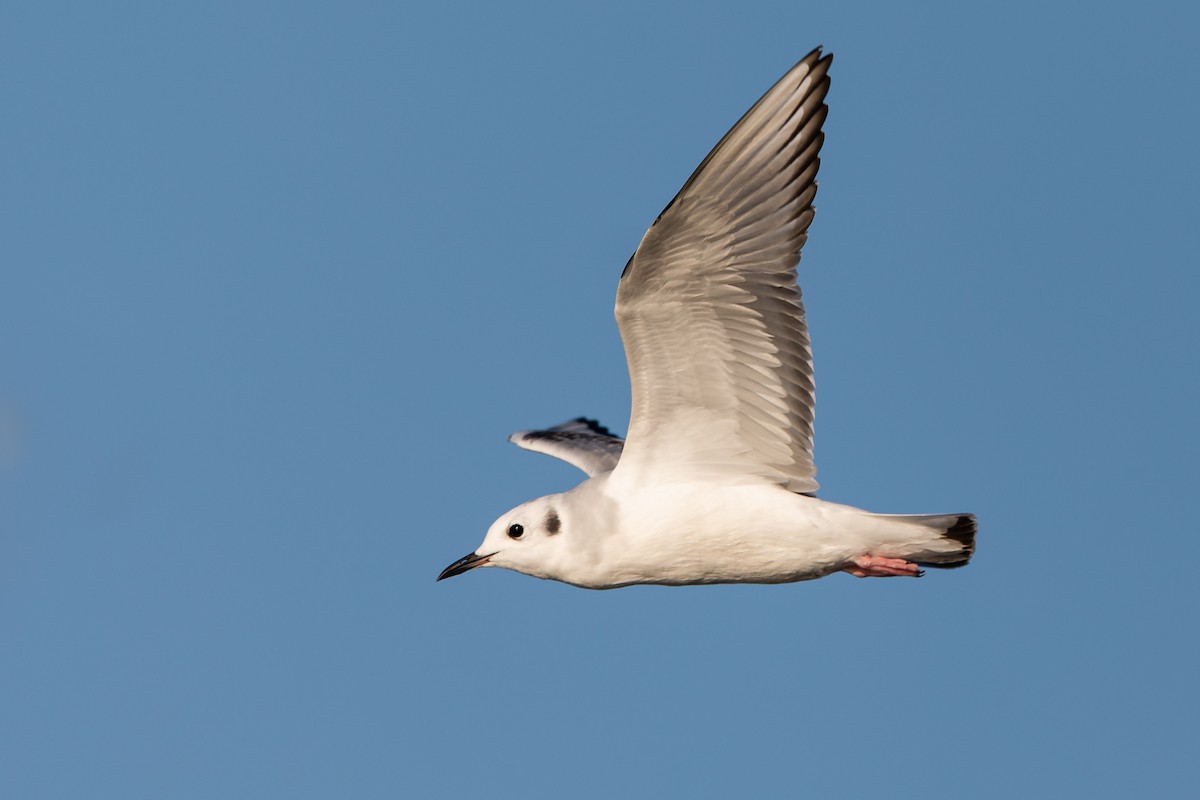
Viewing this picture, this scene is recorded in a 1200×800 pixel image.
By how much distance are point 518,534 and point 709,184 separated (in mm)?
3005

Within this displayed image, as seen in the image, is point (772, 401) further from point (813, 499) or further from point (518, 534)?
point (518, 534)

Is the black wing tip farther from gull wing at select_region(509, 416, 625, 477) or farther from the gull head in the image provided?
the gull head

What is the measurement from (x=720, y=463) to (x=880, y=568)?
4.47 ft

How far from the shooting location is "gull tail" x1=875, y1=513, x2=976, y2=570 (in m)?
11.5

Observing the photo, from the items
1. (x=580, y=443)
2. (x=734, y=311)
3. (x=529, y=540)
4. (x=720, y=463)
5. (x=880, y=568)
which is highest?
(x=580, y=443)

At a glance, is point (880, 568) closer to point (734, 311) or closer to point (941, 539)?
point (941, 539)

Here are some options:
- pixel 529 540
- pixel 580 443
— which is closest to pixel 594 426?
pixel 580 443

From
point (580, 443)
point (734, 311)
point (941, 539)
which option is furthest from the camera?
point (580, 443)

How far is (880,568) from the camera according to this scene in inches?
457

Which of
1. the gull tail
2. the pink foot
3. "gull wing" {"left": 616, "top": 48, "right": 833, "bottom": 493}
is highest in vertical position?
"gull wing" {"left": 616, "top": 48, "right": 833, "bottom": 493}

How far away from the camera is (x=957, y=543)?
11578 millimetres

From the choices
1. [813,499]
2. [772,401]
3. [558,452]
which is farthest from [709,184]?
[558,452]

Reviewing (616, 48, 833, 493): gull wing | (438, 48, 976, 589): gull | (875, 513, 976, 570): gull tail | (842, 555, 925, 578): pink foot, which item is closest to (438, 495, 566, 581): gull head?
(438, 48, 976, 589): gull

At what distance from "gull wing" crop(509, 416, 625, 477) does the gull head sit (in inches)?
92.1
